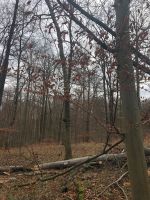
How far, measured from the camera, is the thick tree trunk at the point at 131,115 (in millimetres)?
3771

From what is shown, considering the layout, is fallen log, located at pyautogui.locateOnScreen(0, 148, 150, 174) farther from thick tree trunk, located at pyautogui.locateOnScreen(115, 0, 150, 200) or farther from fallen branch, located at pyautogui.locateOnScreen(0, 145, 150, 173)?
thick tree trunk, located at pyautogui.locateOnScreen(115, 0, 150, 200)

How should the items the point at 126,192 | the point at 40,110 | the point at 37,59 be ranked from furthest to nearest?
1. the point at 40,110
2. the point at 126,192
3. the point at 37,59

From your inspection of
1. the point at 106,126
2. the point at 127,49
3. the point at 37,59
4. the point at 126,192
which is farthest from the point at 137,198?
the point at 126,192

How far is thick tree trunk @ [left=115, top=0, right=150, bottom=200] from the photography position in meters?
3.77

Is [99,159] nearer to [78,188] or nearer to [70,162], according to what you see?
[70,162]

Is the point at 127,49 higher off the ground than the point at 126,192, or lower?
higher

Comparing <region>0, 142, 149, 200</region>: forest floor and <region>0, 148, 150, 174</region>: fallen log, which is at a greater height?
<region>0, 148, 150, 174</region>: fallen log

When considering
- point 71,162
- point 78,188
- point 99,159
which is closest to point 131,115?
point 78,188

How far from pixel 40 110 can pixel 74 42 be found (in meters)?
36.1

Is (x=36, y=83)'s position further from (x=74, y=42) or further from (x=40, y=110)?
(x=40, y=110)

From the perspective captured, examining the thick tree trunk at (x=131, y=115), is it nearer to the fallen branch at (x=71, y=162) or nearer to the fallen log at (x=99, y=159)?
the fallen branch at (x=71, y=162)

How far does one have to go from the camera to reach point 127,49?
3.84 m

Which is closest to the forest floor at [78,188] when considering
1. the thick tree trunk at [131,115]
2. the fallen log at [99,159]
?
the fallen log at [99,159]

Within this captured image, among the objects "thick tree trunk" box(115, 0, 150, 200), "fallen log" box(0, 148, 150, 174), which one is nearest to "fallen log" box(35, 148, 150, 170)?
"fallen log" box(0, 148, 150, 174)
